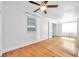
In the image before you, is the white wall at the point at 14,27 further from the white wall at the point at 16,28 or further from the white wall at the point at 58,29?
the white wall at the point at 58,29

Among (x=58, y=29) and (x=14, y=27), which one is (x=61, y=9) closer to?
(x=58, y=29)

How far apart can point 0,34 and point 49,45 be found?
825 millimetres

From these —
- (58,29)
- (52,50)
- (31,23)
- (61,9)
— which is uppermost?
(61,9)

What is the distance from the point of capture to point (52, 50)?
157 cm

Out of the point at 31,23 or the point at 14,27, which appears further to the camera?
the point at 31,23

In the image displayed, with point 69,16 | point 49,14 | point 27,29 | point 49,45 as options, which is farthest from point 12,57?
point 69,16

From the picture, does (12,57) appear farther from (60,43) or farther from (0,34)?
(60,43)

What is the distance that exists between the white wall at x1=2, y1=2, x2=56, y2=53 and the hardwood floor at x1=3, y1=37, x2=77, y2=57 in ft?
0.29

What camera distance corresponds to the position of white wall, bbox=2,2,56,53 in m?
1.48

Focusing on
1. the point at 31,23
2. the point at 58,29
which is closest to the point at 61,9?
the point at 58,29

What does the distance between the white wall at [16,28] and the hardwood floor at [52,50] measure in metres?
0.09

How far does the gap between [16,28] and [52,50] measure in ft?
2.31

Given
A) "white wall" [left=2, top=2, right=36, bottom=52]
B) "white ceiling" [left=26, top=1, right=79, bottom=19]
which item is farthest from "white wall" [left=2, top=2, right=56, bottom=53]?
"white ceiling" [left=26, top=1, right=79, bottom=19]

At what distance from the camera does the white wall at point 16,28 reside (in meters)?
1.48
